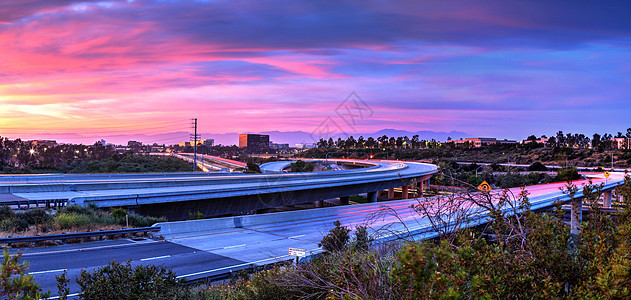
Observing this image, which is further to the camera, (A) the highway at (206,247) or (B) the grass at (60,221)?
(B) the grass at (60,221)

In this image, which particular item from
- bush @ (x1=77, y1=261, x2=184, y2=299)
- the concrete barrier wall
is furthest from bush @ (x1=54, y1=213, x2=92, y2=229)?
bush @ (x1=77, y1=261, x2=184, y2=299)

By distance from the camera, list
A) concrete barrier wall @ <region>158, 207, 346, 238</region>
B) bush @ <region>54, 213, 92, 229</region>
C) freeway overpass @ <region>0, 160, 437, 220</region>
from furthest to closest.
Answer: freeway overpass @ <region>0, 160, 437, 220</region>
concrete barrier wall @ <region>158, 207, 346, 238</region>
bush @ <region>54, 213, 92, 229</region>

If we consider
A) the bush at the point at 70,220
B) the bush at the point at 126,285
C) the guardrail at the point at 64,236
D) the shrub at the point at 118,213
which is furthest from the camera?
the shrub at the point at 118,213

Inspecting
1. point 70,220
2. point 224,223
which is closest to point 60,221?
point 70,220

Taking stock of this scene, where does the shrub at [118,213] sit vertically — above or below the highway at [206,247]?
above

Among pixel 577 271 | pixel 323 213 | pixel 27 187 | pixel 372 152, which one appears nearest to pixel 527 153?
pixel 372 152

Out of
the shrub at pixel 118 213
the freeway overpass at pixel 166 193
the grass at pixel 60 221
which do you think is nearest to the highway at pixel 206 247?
the grass at pixel 60 221

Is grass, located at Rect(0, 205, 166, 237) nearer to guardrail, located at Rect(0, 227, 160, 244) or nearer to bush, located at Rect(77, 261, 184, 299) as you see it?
guardrail, located at Rect(0, 227, 160, 244)

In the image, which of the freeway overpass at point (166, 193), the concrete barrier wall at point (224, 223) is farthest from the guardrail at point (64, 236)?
the freeway overpass at point (166, 193)

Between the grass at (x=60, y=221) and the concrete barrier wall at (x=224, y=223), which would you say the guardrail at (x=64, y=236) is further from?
the grass at (x=60, y=221)

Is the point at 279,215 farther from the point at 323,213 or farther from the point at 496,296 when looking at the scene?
the point at 496,296

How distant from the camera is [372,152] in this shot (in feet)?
637

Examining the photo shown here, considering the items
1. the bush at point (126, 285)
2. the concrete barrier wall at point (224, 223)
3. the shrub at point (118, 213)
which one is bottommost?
the concrete barrier wall at point (224, 223)

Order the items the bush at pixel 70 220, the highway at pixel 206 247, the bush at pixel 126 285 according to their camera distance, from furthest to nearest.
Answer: the bush at pixel 70 220
the highway at pixel 206 247
the bush at pixel 126 285
